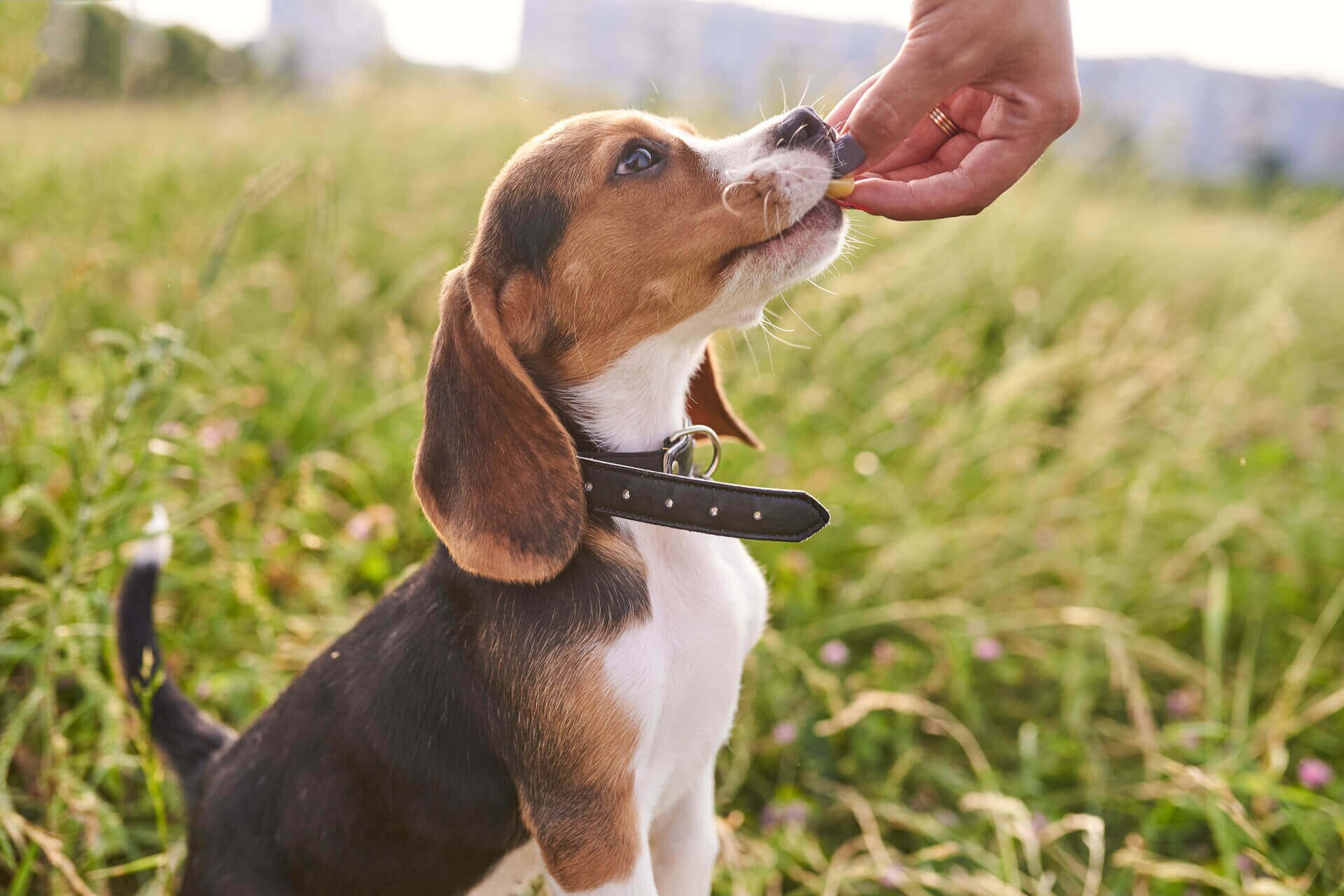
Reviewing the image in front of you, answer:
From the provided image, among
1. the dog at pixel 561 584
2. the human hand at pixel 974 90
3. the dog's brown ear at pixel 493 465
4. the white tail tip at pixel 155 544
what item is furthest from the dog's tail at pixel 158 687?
the human hand at pixel 974 90

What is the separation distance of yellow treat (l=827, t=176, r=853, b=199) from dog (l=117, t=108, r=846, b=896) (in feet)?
0.05

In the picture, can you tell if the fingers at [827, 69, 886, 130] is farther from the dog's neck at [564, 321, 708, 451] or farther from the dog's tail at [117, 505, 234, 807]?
the dog's tail at [117, 505, 234, 807]

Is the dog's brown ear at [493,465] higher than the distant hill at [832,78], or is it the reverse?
the distant hill at [832,78]

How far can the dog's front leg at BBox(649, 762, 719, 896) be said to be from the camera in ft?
6.73

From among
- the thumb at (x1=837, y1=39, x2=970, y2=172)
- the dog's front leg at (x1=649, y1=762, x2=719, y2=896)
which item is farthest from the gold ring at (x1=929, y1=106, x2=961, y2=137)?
the dog's front leg at (x1=649, y1=762, x2=719, y2=896)

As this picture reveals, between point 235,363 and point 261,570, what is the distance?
102 cm

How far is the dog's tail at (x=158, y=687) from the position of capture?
2.16m

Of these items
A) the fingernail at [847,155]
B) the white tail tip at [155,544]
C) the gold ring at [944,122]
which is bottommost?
the white tail tip at [155,544]

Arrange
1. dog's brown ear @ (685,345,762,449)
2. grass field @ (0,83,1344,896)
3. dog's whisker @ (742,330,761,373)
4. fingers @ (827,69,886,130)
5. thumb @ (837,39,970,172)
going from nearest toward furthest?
thumb @ (837,39,970,172)
fingers @ (827,69,886,130)
dog's whisker @ (742,330,761,373)
dog's brown ear @ (685,345,762,449)
grass field @ (0,83,1344,896)

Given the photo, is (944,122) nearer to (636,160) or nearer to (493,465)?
(636,160)

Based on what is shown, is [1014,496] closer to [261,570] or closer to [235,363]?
[261,570]

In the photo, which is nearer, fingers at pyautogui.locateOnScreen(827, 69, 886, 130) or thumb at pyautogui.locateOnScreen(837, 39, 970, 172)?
thumb at pyautogui.locateOnScreen(837, 39, 970, 172)

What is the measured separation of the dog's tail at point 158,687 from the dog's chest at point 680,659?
43.8 inches

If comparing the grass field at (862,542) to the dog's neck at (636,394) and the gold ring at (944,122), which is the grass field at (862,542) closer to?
the dog's neck at (636,394)
